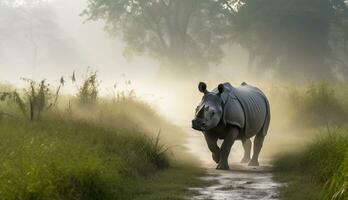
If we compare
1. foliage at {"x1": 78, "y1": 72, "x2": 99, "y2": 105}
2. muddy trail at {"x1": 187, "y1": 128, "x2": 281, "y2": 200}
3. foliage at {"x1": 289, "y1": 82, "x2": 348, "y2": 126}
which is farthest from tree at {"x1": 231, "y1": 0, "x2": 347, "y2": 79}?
muddy trail at {"x1": 187, "y1": 128, "x2": 281, "y2": 200}

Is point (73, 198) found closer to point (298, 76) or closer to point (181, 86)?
point (181, 86)

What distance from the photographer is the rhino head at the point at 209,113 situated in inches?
453

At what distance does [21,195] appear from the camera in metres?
6.46

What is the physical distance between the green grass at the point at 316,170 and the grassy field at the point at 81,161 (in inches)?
56.3

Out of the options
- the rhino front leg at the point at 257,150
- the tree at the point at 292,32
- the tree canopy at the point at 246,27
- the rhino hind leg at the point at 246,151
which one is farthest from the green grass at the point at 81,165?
the tree canopy at the point at 246,27

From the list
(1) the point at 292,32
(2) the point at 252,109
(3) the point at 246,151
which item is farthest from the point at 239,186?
(1) the point at 292,32

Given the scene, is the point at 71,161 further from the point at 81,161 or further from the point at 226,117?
the point at 226,117

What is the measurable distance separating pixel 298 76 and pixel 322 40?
10.7 feet

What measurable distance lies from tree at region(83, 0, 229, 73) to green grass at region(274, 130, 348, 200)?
1324 inches

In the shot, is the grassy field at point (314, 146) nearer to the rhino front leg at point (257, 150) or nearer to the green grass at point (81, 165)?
the rhino front leg at point (257, 150)

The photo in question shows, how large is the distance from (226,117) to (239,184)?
244 cm

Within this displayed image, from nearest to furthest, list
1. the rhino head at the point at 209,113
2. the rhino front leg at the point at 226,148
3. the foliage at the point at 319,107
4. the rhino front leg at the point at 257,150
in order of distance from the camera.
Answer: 1. the rhino head at the point at 209,113
2. the rhino front leg at the point at 226,148
3. the rhino front leg at the point at 257,150
4. the foliage at the point at 319,107

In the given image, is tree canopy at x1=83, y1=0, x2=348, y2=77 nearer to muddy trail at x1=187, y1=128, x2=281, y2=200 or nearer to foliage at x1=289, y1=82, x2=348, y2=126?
foliage at x1=289, y1=82, x2=348, y2=126

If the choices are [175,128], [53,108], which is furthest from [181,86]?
[53,108]
